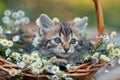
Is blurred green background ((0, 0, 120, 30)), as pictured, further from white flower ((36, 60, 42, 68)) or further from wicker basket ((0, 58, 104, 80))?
white flower ((36, 60, 42, 68))

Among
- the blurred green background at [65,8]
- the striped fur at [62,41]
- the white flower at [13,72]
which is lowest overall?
the white flower at [13,72]

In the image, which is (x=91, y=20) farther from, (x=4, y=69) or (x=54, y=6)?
(x=4, y=69)

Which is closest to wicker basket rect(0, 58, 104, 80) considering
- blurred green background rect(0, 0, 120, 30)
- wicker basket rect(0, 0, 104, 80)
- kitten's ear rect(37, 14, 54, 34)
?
wicker basket rect(0, 0, 104, 80)

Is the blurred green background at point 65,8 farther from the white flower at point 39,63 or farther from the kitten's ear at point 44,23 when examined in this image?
the white flower at point 39,63

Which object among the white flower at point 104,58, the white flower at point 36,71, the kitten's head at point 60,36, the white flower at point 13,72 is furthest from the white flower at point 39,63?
the white flower at point 104,58

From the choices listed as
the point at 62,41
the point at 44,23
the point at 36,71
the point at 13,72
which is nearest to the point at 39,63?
the point at 36,71

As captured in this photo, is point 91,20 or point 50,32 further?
point 91,20

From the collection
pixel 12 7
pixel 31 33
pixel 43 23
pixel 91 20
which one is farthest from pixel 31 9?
pixel 43 23
